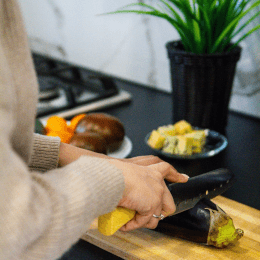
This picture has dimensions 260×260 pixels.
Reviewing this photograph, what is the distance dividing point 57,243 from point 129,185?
153 millimetres

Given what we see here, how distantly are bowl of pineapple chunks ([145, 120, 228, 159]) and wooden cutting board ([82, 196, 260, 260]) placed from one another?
0.26 meters

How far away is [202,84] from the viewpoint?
3.45 ft

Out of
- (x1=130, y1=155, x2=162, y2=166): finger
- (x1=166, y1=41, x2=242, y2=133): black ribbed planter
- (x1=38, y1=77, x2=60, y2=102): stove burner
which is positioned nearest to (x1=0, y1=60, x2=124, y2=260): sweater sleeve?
(x1=130, y1=155, x2=162, y2=166): finger

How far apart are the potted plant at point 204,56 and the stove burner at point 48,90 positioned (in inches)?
21.7

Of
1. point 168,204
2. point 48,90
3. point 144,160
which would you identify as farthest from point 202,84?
point 48,90

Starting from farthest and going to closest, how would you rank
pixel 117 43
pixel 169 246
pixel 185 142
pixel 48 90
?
pixel 117 43, pixel 48 90, pixel 185 142, pixel 169 246

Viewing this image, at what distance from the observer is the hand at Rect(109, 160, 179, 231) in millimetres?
561

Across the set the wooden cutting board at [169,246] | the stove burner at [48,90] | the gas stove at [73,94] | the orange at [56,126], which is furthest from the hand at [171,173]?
the stove burner at [48,90]

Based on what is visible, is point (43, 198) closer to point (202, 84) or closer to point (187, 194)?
point (187, 194)

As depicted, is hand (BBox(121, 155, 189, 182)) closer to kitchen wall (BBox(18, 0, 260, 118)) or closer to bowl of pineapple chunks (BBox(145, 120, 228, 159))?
bowl of pineapple chunks (BBox(145, 120, 228, 159))

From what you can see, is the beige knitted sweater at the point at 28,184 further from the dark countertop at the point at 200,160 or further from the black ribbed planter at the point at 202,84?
the black ribbed planter at the point at 202,84

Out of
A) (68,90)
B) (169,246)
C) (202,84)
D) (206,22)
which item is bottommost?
(169,246)

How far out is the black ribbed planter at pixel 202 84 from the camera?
1024mm

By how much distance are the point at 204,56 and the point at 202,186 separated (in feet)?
1.41
